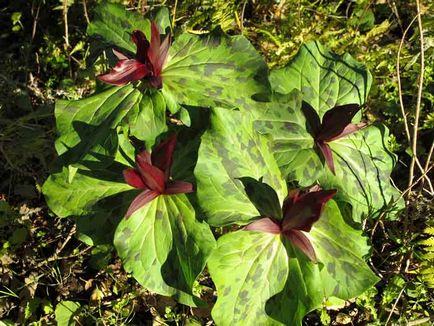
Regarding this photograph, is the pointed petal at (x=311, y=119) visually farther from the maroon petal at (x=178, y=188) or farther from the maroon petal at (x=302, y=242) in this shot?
the maroon petal at (x=178, y=188)

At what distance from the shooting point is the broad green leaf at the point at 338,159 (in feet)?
6.39

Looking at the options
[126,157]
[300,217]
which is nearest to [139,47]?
[126,157]

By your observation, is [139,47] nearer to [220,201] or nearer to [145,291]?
[220,201]

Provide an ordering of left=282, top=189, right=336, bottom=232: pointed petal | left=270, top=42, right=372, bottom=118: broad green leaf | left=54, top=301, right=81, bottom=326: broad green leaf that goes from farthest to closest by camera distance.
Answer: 1. left=54, top=301, right=81, bottom=326: broad green leaf
2. left=270, top=42, right=372, bottom=118: broad green leaf
3. left=282, top=189, right=336, bottom=232: pointed petal

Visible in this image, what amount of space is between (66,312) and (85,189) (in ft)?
2.48

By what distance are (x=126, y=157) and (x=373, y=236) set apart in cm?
134

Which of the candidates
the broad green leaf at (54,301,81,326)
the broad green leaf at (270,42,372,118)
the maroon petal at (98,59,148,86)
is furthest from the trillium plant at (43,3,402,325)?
the broad green leaf at (54,301,81,326)

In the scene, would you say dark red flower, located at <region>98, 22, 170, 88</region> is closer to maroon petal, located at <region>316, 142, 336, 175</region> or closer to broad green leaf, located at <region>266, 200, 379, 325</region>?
maroon petal, located at <region>316, 142, 336, 175</region>

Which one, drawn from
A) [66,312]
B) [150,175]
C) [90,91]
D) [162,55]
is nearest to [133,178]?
[150,175]

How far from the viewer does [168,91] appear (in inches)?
73.7

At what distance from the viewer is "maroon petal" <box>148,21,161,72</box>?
1.78 meters

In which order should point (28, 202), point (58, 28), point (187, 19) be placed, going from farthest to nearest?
point (58, 28), point (187, 19), point (28, 202)

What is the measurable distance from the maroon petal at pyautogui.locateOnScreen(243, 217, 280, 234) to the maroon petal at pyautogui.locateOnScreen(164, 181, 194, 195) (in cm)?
24

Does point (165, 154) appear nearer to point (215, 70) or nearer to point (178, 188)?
point (178, 188)
